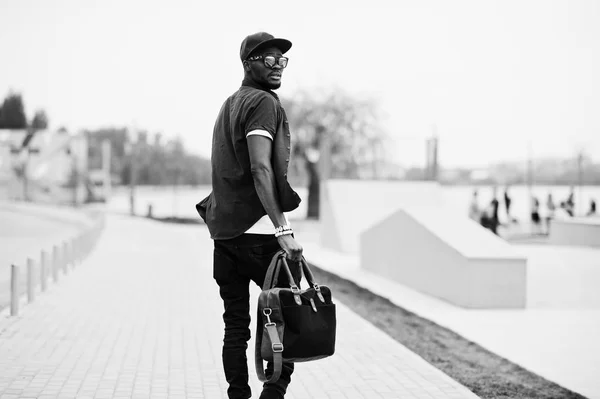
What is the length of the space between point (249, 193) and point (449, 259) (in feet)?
26.6

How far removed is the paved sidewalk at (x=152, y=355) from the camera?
586cm

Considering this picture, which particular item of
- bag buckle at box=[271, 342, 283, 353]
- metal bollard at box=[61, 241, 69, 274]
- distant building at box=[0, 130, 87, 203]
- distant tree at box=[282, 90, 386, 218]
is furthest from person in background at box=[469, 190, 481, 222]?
distant building at box=[0, 130, 87, 203]

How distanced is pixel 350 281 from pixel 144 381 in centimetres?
946

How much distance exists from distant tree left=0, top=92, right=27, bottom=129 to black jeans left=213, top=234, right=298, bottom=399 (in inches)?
6839

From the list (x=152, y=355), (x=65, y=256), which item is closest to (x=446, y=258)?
(x=152, y=355)

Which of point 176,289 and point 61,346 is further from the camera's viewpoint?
point 176,289

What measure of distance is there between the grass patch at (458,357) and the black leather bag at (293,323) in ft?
8.47

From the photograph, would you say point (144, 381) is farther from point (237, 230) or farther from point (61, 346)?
point (237, 230)

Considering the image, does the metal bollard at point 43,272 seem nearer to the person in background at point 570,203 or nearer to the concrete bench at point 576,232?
the concrete bench at point 576,232

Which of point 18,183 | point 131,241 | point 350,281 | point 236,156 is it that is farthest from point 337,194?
point 18,183

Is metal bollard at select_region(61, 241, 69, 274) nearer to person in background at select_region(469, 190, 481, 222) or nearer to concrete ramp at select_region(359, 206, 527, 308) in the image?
concrete ramp at select_region(359, 206, 527, 308)

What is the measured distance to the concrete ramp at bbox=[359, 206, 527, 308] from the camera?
11.4m

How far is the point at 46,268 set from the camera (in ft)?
40.1

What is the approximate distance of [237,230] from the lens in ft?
14.5
